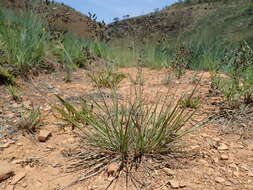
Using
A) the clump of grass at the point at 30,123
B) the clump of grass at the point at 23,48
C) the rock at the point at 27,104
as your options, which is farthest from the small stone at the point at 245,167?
the clump of grass at the point at 23,48

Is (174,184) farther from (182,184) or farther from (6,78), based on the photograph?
(6,78)

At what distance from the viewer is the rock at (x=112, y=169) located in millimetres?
1415

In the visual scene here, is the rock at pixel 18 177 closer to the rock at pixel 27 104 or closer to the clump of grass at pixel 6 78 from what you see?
the rock at pixel 27 104

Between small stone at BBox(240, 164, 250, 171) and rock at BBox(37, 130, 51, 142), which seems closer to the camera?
small stone at BBox(240, 164, 250, 171)

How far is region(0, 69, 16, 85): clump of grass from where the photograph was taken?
256 centimetres

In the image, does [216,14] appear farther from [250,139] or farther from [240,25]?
[250,139]

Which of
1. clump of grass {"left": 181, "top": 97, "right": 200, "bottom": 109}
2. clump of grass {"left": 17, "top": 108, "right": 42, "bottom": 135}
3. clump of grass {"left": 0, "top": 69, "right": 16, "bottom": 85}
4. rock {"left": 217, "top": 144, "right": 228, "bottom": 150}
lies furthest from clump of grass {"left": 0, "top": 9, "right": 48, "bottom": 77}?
rock {"left": 217, "top": 144, "right": 228, "bottom": 150}

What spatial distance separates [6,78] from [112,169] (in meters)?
1.71

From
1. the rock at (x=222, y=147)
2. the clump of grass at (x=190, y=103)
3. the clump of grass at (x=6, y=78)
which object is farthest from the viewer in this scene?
the clump of grass at (x=6, y=78)

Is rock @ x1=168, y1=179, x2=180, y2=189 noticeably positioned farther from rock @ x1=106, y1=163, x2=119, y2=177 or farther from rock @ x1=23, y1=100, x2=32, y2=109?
rock @ x1=23, y1=100, x2=32, y2=109

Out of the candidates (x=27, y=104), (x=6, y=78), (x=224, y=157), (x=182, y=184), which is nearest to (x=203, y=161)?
(x=224, y=157)

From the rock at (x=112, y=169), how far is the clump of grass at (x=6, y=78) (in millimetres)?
1646

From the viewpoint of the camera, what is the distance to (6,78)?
260cm

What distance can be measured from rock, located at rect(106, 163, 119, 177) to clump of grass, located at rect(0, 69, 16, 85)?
1.65 metres
